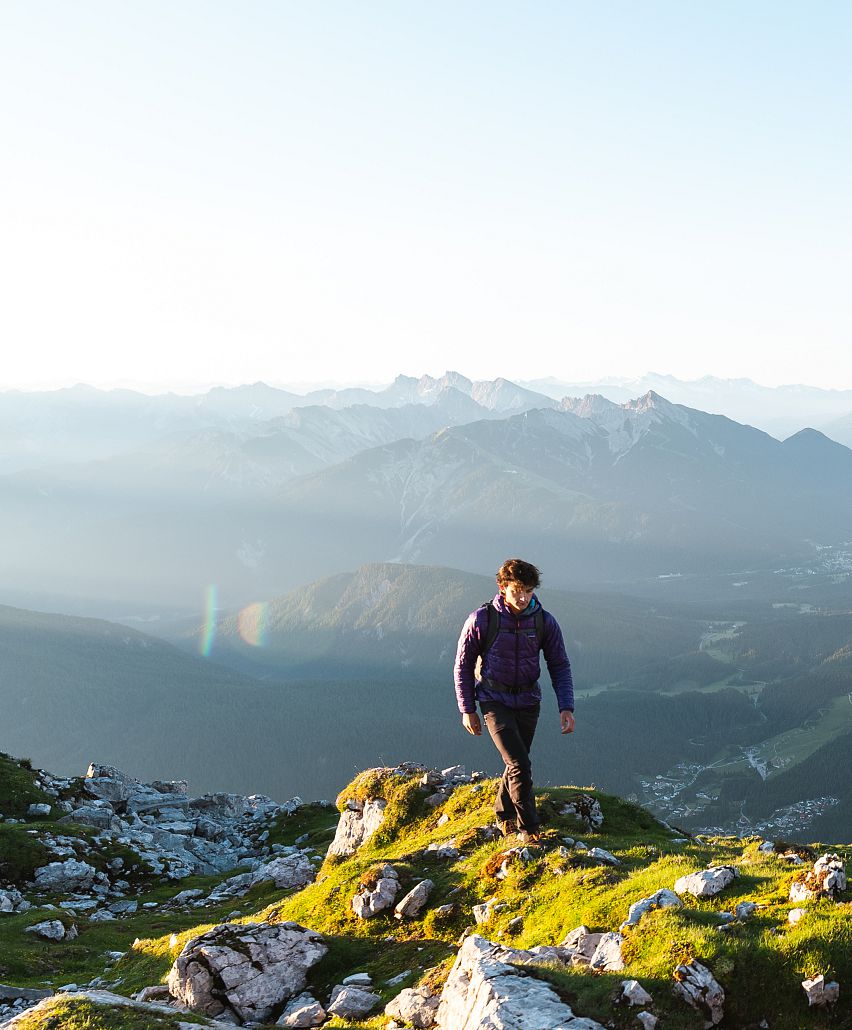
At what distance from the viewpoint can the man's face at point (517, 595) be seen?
53.3 ft

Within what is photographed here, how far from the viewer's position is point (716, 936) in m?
10.7

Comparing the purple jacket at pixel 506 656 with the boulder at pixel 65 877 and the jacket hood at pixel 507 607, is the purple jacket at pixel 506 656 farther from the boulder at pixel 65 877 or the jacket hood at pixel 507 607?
the boulder at pixel 65 877

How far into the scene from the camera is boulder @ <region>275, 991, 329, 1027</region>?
13133 mm

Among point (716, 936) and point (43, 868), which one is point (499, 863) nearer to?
point (716, 936)

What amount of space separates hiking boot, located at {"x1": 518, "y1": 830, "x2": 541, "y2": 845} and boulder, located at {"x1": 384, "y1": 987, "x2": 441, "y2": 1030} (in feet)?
19.4

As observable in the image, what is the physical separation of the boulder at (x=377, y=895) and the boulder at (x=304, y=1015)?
3.58 meters

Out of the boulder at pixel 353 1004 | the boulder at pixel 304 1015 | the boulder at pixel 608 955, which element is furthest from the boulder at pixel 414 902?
the boulder at pixel 608 955

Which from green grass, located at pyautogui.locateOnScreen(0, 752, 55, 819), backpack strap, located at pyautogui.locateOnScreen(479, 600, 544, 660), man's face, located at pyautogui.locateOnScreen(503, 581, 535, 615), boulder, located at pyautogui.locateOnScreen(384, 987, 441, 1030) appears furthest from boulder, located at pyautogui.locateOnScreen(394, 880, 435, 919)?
green grass, located at pyautogui.locateOnScreen(0, 752, 55, 819)

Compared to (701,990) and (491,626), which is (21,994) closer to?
(491,626)

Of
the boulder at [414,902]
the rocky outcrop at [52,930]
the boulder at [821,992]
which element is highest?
the boulder at [821,992]

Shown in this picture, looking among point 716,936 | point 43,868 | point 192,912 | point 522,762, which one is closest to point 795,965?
point 716,936

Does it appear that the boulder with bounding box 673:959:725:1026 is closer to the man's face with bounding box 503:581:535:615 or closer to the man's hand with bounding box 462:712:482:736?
the man's hand with bounding box 462:712:482:736

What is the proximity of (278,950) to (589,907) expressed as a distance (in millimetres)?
6966

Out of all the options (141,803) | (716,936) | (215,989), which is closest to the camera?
(716,936)
